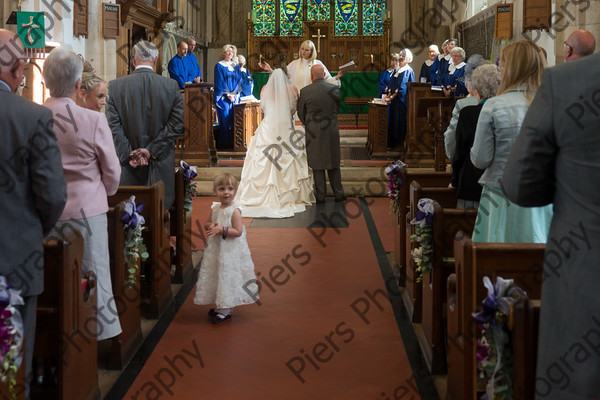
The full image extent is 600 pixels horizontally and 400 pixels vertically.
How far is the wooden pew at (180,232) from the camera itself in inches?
233

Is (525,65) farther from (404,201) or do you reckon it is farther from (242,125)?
(242,125)

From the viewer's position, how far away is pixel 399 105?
1312 cm

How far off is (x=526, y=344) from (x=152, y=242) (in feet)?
10.3

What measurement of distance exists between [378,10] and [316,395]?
17672mm

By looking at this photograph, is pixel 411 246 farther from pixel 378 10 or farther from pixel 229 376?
pixel 378 10

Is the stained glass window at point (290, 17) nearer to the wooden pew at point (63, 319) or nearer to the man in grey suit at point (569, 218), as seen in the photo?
the wooden pew at point (63, 319)

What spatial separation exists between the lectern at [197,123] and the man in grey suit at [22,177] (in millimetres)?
8315

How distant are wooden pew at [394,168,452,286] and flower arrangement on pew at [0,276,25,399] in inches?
147

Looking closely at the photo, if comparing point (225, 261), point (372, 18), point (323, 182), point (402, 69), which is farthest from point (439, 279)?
point (372, 18)

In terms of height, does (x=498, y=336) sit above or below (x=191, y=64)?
below

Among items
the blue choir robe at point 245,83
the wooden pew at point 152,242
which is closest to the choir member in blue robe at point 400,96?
the blue choir robe at point 245,83

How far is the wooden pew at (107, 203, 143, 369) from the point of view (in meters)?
3.98

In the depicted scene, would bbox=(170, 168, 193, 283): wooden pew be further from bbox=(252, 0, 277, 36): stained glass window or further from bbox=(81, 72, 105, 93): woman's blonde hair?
bbox=(252, 0, 277, 36): stained glass window

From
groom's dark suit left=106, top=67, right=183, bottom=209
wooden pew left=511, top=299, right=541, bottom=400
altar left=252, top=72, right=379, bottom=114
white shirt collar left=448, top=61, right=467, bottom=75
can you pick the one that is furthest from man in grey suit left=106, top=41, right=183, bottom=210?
altar left=252, top=72, right=379, bottom=114
